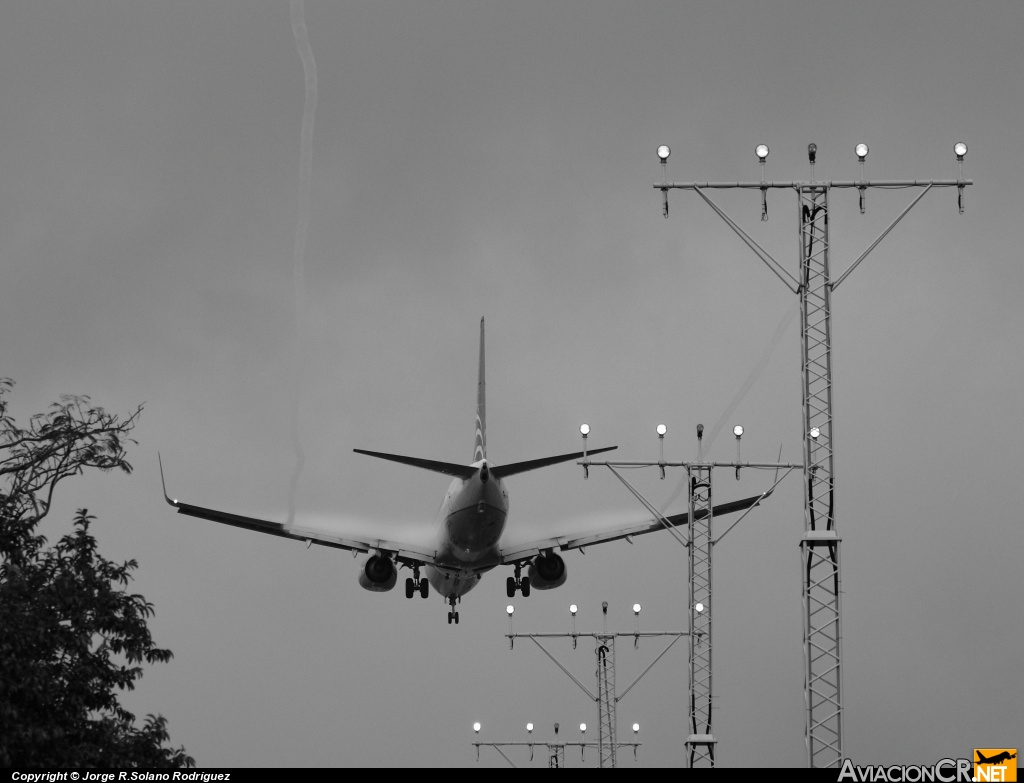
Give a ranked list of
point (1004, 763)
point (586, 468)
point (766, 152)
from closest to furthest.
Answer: point (1004, 763) → point (766, 152) → point (586, 468)

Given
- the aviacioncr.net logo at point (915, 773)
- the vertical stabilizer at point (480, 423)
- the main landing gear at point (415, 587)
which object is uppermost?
the vertical stabilizer at point (480, 423)

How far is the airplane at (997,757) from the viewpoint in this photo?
25422mm

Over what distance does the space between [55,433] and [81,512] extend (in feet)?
16.3

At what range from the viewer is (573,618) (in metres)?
67.5

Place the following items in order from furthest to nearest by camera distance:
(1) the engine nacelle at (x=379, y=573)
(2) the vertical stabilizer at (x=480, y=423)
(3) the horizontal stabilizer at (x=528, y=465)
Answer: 1. (2) the vertical stabilizer at (x=480, y=423)
2. (1) the engine nacelle at (x=379, y=573)
3. (3) the horizontal stabilizer at (x=528, y=465)

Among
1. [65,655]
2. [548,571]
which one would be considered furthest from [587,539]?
[65,655]

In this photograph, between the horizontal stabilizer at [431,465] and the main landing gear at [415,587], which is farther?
the main landing gear at [415,587]

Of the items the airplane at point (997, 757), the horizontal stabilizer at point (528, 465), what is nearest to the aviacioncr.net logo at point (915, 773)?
the airplane at point (997, 757)

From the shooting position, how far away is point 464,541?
62.9 metres

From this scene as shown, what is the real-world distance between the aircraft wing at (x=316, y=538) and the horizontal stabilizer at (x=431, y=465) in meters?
7.38

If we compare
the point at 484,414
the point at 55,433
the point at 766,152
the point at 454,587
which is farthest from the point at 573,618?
the point at 766,152

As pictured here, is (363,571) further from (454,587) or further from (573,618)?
(573,618)

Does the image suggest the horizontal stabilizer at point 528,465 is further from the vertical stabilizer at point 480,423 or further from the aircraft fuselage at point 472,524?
the vertical stabilizer at point 480,423

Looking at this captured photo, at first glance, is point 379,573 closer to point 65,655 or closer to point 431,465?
point 431,465
